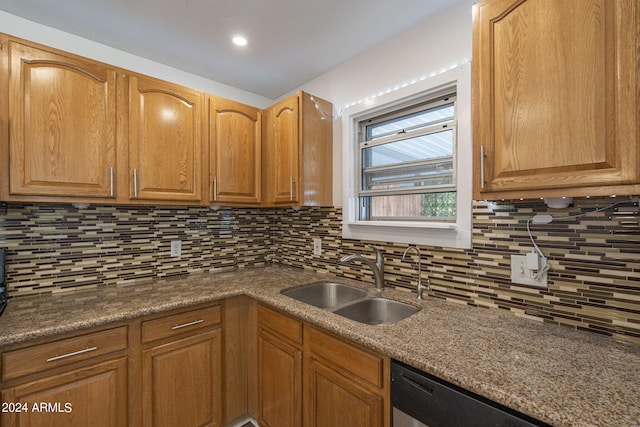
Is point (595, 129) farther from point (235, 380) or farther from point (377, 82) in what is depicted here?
point (235, 380)

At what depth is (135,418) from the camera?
4.66 feet

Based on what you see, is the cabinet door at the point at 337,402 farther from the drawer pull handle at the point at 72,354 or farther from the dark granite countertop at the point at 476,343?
the drawer pull handle at the point at 72,354

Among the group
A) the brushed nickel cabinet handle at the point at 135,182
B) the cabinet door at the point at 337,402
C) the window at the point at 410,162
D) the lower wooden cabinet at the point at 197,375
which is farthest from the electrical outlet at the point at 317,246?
the brushed nickel cabinet handle at the point at 135,182

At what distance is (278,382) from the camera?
1583 millimetres

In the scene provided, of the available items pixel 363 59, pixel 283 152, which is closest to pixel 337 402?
pixel 283 152

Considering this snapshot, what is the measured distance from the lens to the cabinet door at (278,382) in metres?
1.45

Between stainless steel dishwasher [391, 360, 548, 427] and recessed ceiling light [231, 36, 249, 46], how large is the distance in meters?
1.90

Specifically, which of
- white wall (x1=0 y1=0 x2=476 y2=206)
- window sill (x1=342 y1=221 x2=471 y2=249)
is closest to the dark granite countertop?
window sill (x1=342 y1=221 x2=471 y2=249)

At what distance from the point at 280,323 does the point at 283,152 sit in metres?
1.18

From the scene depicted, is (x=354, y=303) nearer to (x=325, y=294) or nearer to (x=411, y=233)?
(x=325, y=294)

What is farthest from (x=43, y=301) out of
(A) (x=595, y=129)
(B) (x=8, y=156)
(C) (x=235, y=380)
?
(A) (x=595, y=129)

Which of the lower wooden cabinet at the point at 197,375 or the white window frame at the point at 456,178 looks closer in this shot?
the lower wooden cabinet at the point at 197,375

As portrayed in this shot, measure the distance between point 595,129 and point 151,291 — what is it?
2.18m

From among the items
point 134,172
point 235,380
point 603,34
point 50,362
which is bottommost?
point 235,380
